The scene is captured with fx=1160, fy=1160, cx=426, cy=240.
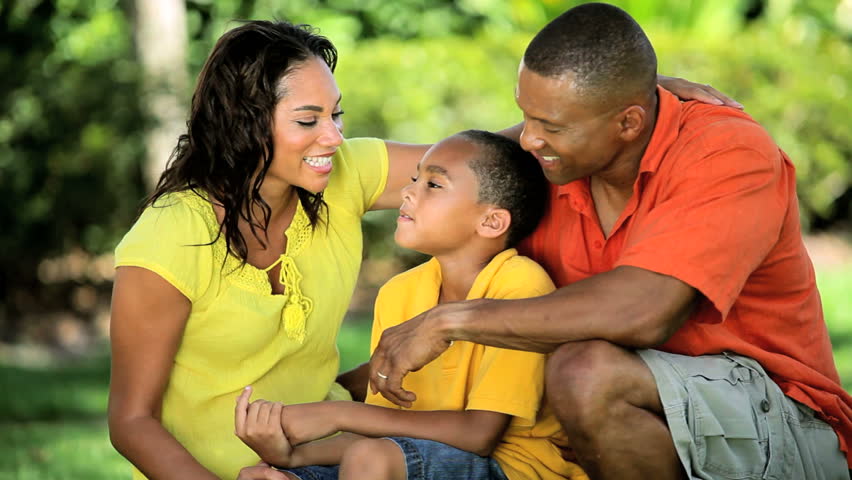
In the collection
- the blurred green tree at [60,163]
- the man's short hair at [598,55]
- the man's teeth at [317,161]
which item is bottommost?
the blurred green tree at [60,163]

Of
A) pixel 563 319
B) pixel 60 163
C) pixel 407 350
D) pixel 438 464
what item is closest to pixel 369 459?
pixel 438 464

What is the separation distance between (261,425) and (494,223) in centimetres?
94

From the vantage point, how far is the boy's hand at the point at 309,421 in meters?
3.12

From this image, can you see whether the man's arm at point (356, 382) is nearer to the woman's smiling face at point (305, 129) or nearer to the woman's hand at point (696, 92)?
the woman's smiling face at point (305, 129)

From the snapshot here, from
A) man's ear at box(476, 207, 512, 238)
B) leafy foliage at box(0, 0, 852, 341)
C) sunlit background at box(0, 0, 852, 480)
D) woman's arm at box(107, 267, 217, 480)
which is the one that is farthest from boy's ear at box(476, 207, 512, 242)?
leafy foliage at box(0, 0, 852, 341)

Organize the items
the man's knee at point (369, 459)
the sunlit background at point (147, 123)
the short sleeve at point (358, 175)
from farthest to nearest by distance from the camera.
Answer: the sunlit background at point (147, 123)
the short sleeve at point (358, 175)
the man's knee at point (369, 459)

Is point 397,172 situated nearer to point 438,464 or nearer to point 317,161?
point 317,161

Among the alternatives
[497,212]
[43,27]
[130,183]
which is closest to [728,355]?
[497,212]

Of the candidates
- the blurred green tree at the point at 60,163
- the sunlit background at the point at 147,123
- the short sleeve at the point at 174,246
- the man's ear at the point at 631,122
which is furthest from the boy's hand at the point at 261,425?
the blurred green tree at the point at 60,163

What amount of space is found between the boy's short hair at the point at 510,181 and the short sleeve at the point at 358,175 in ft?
1.28

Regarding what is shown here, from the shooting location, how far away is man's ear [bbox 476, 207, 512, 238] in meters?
3.49

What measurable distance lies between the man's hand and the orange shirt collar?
66 centimetres

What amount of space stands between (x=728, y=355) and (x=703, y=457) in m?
0.34

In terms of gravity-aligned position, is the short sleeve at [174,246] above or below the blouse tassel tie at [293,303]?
above
